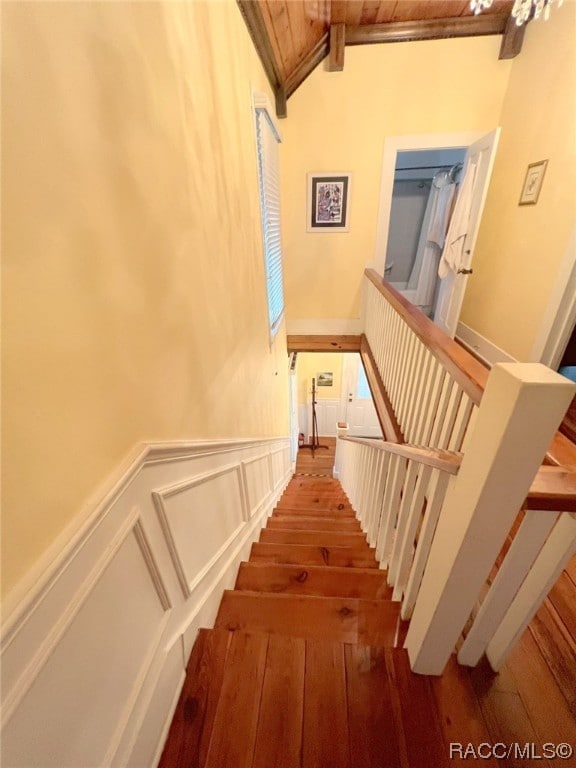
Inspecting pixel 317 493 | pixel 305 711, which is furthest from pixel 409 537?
pixel 317 493

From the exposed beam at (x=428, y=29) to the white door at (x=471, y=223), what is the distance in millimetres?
839

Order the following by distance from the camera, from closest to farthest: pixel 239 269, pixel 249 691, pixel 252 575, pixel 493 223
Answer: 1. pixel 249 691
2. pixel 252 575
3. pixel 239 269
4. pixel 493 223

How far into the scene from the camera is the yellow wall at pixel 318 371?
17.8ft

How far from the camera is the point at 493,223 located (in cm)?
311

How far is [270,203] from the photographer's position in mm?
2592

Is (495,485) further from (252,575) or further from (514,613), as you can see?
(252,575)

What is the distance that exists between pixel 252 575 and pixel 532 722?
112 centimetres

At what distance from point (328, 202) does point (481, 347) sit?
7.39 feet

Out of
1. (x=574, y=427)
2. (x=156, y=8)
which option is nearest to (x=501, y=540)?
(x=156, y=8)

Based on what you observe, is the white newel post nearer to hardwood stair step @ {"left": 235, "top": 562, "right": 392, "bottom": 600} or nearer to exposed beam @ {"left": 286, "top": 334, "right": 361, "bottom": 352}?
hardwood stair step @ {"left": 235, "top": 562, "right": 392, "bottom": 600}

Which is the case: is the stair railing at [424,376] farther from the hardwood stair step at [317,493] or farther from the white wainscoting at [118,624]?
the hardwood stair step at [317,493]

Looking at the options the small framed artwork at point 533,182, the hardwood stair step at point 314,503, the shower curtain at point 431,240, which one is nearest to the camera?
the small framed artwork at point 533,182

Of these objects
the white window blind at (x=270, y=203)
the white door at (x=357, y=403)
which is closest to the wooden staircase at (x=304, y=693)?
the white window blind at (x=270, y=203)

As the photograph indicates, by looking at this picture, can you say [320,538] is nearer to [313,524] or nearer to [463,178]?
[313,524]
